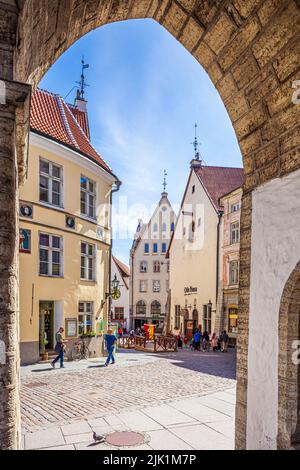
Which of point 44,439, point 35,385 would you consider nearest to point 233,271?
point 35,385

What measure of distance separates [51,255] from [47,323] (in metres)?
2.66

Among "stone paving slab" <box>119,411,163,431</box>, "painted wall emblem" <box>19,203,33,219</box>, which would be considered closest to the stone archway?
"stone paving slab" <box>119,411,163,431</box>

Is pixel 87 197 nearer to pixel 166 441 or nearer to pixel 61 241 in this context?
pixel 61 241

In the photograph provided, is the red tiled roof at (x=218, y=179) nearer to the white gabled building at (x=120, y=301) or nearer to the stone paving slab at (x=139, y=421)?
the white gabled building at (x=120, y=301)

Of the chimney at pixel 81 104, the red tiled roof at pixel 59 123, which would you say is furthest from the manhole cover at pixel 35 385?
the chimney at pixel 81 104

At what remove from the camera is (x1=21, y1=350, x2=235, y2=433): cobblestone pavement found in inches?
320

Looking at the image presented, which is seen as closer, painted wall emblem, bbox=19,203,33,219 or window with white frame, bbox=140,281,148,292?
painted wall emblem, bbox=19,203,33,219

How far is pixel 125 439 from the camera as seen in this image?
654cm

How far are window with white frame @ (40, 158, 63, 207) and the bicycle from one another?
18.3 feet

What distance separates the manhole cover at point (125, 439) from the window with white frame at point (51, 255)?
9.21m

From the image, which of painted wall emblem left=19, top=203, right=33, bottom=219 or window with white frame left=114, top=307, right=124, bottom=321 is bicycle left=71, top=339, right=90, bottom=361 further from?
window with white frame left=114, top=307, right=124, bottom=321
